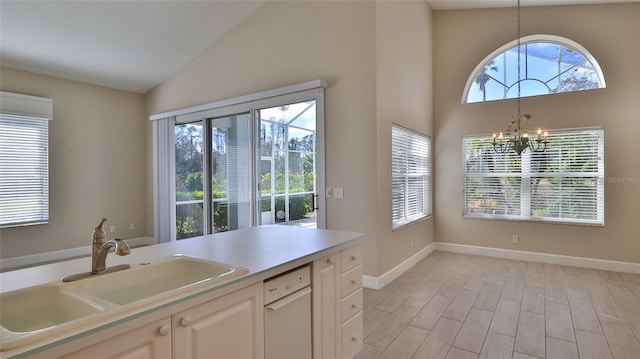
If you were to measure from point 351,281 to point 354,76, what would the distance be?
264 cm

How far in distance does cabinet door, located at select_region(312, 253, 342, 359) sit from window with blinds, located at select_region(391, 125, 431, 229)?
235 centimetres

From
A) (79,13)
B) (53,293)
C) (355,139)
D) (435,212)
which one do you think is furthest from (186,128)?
(53,293)

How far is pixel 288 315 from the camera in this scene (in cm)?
171

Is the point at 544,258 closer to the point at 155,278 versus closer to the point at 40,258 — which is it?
the point at 155,278

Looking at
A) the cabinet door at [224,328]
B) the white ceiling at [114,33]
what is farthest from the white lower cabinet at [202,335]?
the white ceiling at [114,33]

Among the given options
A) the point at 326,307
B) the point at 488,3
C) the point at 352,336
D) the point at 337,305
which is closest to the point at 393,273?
the point at 352,336

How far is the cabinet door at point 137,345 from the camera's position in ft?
3.16

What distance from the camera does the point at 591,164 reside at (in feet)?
15.5

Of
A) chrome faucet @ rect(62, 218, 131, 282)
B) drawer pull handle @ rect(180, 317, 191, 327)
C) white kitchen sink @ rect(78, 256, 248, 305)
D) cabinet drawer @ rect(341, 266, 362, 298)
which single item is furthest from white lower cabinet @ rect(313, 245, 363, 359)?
chrome faucet @ rect(62, 218, 131, 282)

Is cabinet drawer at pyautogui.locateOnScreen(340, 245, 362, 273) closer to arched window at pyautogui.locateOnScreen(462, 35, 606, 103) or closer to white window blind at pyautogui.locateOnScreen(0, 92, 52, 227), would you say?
arched window at pyautogui.locateOnScreen(462, 35, 606, 103)

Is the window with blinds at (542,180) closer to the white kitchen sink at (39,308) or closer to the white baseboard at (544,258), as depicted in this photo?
the white baseboard at (544,258)

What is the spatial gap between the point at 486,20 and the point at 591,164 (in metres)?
2.73

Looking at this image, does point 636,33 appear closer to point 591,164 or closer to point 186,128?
point 591,164

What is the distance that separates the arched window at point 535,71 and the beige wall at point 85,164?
6.22 m
